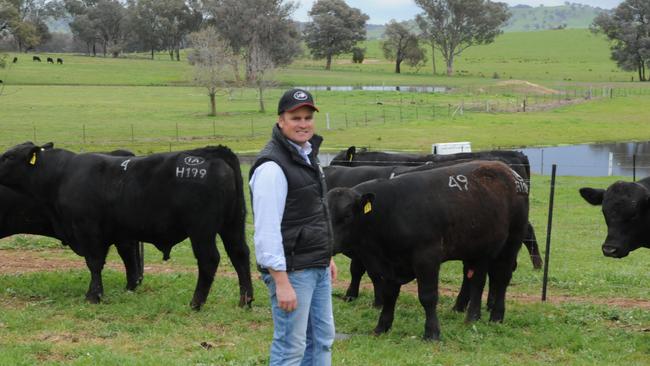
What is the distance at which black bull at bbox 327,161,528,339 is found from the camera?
27.8ft

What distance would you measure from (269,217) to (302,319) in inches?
30.4

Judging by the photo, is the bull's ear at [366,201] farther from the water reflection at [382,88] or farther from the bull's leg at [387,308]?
the water reflection at [382,88]

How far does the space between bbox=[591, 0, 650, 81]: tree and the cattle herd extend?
300ft

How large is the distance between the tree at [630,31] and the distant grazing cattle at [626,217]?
3593 inches

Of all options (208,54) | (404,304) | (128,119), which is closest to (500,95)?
(208,54)

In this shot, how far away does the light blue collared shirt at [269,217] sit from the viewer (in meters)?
5.12

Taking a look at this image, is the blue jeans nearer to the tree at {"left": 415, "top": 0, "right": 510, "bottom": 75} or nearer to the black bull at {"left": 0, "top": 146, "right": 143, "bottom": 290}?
the black bull at {"left": 0, "top": 146, "right": 143, "bottom": 290}

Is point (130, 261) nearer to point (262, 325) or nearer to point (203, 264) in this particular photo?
point (203, 264)

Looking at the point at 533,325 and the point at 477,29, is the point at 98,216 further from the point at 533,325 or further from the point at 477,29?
the point at 477,29

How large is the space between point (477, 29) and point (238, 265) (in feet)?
340

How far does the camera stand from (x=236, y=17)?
93688 mm

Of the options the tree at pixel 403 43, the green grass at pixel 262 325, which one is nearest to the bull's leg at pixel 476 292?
the green grass at pixel 262 325

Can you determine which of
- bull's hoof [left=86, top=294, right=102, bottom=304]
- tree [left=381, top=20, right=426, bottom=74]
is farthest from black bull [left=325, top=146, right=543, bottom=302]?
tree [left=381, top=20, right=426, bottom=74]

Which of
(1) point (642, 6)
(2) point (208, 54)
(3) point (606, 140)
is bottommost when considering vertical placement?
(3) point (606, 140)
